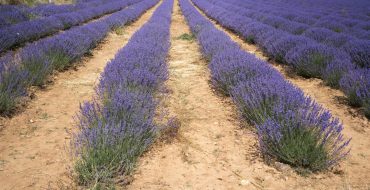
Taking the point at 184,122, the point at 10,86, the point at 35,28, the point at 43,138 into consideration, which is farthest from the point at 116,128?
the point at 35,28

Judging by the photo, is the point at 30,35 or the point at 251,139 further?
the point at 30,35

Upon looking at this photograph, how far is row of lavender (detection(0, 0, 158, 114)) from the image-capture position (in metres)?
3.63

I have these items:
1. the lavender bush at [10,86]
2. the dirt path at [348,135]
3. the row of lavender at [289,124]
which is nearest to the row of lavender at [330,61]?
the dirt path at [348,135]

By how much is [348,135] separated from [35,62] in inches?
175

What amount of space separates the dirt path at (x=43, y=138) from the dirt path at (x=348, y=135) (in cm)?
196

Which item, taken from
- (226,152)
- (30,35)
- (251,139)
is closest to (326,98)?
(251,139)

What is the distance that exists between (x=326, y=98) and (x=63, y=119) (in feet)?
11.7

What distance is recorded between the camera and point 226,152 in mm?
2850

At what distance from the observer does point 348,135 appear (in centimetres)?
326

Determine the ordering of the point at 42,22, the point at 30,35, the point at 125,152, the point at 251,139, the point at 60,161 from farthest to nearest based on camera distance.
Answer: the point at 42,22, the point at 30,35, the point at 251,139, the point at 60,161, the point at 125,152

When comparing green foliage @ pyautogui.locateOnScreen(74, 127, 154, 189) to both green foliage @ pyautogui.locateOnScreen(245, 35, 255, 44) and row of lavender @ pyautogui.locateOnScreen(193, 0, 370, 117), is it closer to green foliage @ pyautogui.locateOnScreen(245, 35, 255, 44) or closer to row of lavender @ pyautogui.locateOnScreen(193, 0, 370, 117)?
row of lavender @ pyautogui.locateOnScreen(193, 0, 370, 117)

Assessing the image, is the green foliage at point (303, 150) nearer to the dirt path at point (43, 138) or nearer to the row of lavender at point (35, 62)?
the dirt path at point (43, 138)

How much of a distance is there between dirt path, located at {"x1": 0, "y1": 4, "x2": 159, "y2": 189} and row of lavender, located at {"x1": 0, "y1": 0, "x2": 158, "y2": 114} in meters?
0.21

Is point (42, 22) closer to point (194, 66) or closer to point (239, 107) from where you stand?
point (194, 66)
